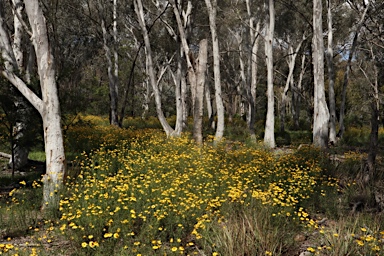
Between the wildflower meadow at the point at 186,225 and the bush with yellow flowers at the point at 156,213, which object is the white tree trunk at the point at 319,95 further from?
the bush with yellow flowers at the point at 156,213

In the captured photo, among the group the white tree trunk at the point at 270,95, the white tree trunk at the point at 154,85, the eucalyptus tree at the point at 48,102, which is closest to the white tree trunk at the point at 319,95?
the white tree trunk at the point at 270,95

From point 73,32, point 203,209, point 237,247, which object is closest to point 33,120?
point 203,209

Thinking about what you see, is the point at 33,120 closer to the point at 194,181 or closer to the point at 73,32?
the point at 194,181

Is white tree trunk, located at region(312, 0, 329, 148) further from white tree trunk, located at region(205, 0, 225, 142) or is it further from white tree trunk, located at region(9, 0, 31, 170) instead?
white tree trunk, located at region(9, 0, 31, 170)

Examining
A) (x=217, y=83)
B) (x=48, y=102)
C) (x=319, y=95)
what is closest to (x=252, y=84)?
(x=217, y=83)

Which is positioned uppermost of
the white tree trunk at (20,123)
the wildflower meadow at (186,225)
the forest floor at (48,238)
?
the white tree trunk at (20,123)

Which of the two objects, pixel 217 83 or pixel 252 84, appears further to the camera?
pixel 252 84

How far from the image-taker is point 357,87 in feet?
98.1

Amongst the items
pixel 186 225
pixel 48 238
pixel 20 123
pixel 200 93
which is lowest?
pixel 48 238

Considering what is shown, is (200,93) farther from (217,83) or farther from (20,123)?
(20,123)

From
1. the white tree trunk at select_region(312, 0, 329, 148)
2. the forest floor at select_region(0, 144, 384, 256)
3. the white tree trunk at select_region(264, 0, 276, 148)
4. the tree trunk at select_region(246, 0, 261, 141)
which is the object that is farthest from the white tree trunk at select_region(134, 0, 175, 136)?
the forest floor at select_region(0, 144, 384, 256)

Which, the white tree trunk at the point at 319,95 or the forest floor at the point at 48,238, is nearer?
the forest floor at the point at 48,238

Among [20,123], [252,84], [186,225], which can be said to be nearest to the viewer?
[186,225]

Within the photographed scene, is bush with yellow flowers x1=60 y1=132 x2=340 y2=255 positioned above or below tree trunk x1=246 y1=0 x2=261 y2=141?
below
